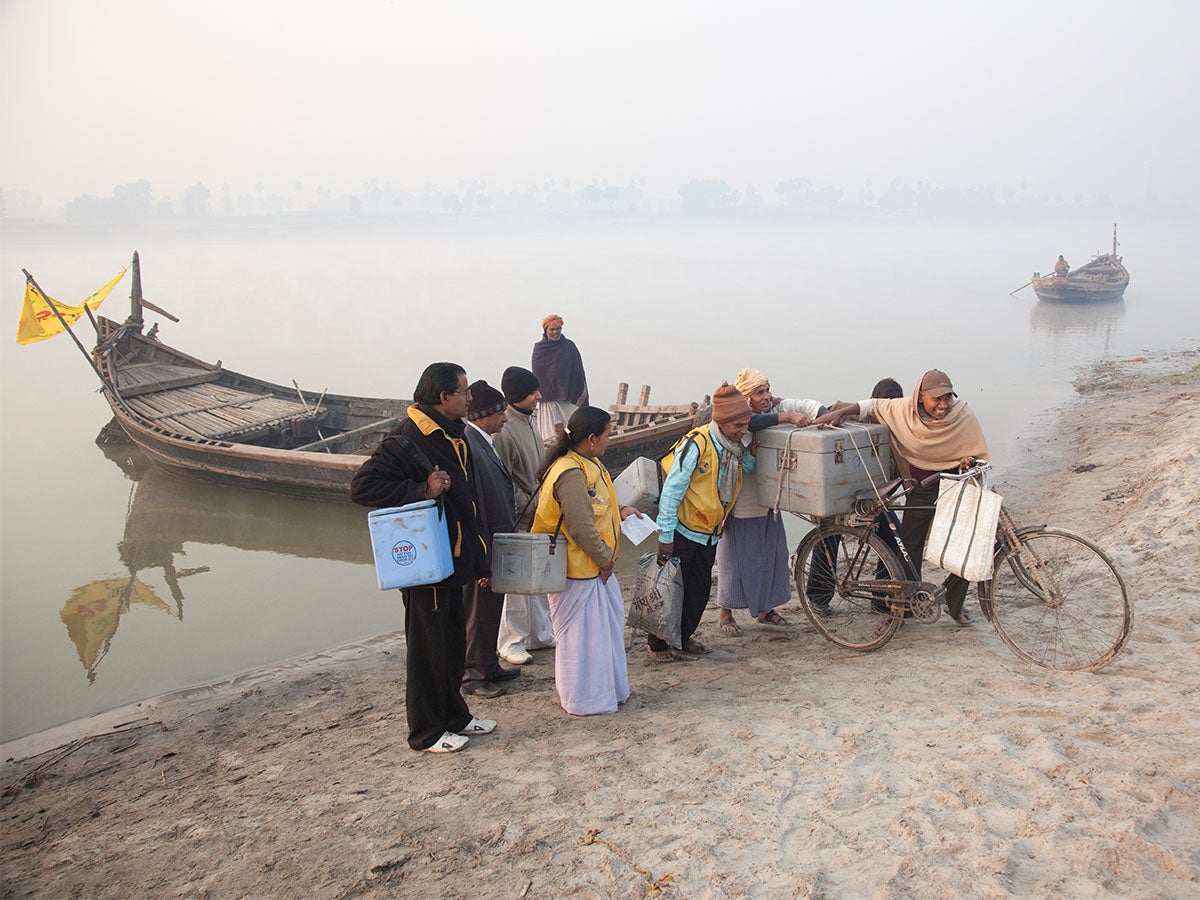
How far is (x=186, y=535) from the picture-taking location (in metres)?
9.99

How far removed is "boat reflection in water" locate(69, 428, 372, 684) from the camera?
7988 mm

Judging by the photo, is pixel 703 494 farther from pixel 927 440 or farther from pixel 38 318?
pixel 38 318

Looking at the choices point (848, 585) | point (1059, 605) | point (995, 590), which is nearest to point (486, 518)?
point (848, 585)

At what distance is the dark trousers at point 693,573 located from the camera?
4.46 metres

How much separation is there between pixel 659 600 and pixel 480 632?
927 millimetres

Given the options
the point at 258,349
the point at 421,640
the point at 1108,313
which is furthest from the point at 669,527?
the point at 1108,313

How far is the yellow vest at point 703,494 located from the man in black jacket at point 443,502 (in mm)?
1175

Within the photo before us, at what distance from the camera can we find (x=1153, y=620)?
4355mm

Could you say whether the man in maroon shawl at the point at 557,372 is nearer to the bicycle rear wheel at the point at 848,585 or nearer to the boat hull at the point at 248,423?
the boat hull at the point at 248,423

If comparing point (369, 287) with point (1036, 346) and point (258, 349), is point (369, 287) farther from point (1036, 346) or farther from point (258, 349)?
point (1036, 346)

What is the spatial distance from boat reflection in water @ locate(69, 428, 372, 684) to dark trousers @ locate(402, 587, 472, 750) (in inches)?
192

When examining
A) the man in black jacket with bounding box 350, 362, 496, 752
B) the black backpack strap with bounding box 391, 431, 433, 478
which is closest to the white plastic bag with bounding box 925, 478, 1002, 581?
the man in black jacket with bounding box 350, 362, 496, 752

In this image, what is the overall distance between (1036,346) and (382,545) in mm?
23548

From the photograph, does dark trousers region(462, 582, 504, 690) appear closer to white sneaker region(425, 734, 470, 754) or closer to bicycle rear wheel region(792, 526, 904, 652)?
white sneaker region(425, 734, 470, 754)
